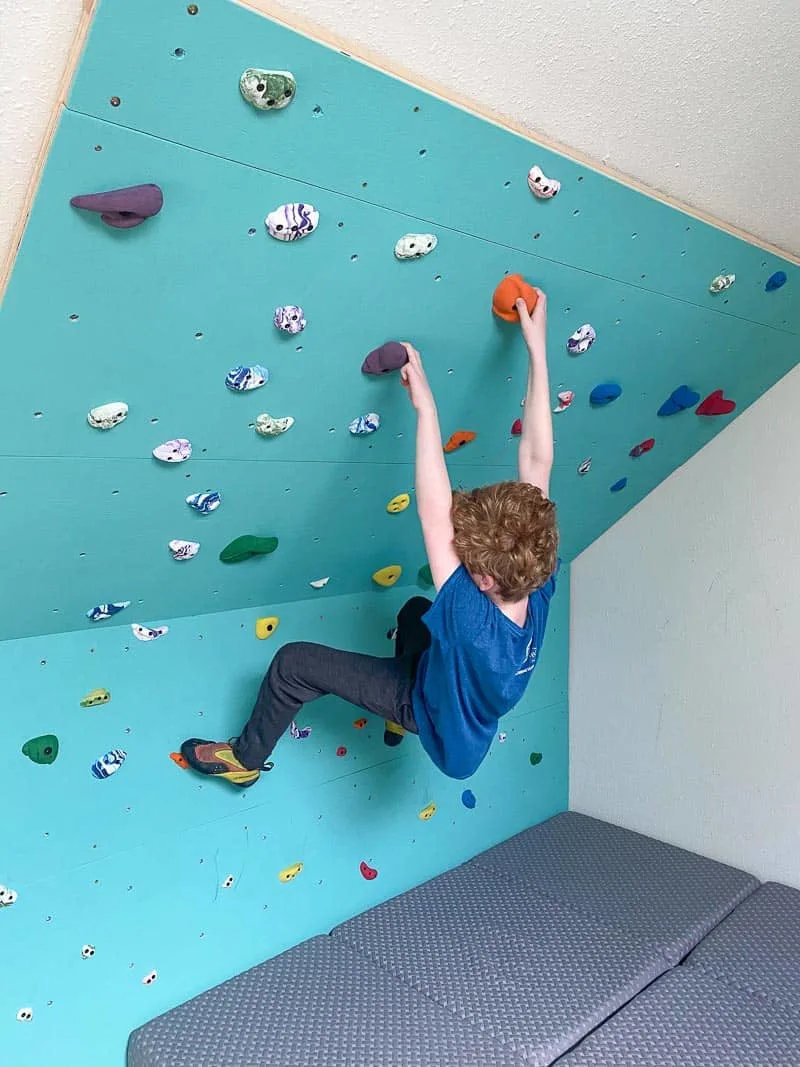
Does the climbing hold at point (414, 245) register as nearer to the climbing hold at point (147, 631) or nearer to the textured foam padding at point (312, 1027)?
the climbing hold at point (147, 631)

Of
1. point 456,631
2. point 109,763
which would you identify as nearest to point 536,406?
point 456,631

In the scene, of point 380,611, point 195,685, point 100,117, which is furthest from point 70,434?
point 380,611

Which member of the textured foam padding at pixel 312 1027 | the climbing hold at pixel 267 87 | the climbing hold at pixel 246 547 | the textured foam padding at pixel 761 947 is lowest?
the textured foam padding at pixel 312 1027

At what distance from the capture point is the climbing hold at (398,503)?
2.02 m

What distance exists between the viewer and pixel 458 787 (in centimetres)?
267

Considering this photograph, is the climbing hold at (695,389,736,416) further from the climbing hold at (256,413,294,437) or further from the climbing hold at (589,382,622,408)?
the climbing hold at (256,413,294,437)

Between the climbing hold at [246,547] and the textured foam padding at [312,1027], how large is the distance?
3.25ft

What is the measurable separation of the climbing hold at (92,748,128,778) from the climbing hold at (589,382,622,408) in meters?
1.30

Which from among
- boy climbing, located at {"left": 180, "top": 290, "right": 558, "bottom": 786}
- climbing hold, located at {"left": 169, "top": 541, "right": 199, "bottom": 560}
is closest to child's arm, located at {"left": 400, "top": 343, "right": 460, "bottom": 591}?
boy climbing, located at {"left": 180, "top": 290, "right": 558, "bottom": 786}

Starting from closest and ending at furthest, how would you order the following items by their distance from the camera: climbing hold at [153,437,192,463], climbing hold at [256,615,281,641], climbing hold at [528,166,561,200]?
climbing hold at [528,166,561,200] → climbing hold at [153,437,192,463] → climbing hold at [256,615,281,641]

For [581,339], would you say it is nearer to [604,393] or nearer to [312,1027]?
[604,393]

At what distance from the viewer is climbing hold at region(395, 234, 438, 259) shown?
1328 millimetres

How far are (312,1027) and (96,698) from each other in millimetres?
830

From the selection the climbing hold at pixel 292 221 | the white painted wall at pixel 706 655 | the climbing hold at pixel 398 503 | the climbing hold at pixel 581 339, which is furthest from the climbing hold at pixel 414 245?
the white painted wall at pixel 706 655
